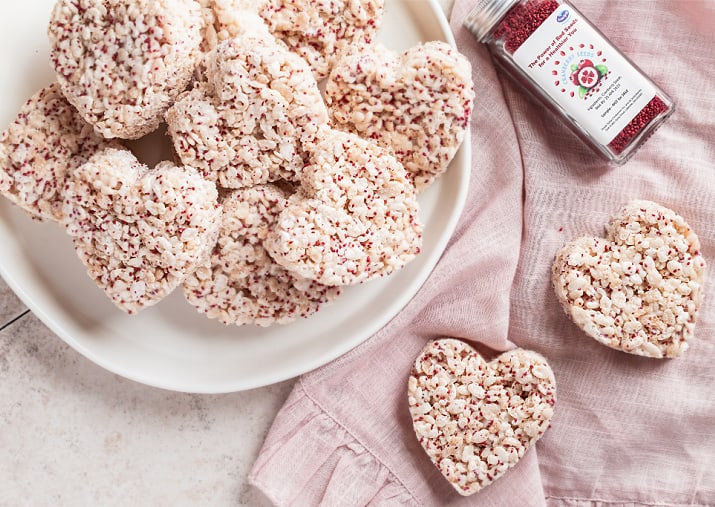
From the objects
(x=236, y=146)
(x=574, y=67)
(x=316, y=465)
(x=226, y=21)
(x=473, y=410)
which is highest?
(x=574, y=67)

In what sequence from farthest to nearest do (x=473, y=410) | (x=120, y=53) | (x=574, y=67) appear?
(x=473, y=410) → (x=574, y=67) → (x=120, y=53)

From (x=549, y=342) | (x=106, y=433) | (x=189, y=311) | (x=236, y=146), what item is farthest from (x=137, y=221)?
(x=549, y=342)

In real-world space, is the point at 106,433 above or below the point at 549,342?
below

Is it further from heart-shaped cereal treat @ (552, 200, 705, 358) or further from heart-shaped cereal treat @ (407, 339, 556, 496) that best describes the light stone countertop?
heart-shaped cereal treat @ (552, 200, 705, 358)

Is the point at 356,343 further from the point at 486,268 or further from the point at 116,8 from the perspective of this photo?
the point at 116,8

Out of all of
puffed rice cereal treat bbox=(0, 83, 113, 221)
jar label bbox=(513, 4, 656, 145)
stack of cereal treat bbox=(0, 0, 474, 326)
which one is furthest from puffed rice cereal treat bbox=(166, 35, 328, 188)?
jar label bbox=(513, 4, 656, 145)

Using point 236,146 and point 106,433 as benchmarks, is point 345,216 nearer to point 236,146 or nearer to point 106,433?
point 236,146

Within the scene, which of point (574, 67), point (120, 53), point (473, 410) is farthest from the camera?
point (473, 410)
